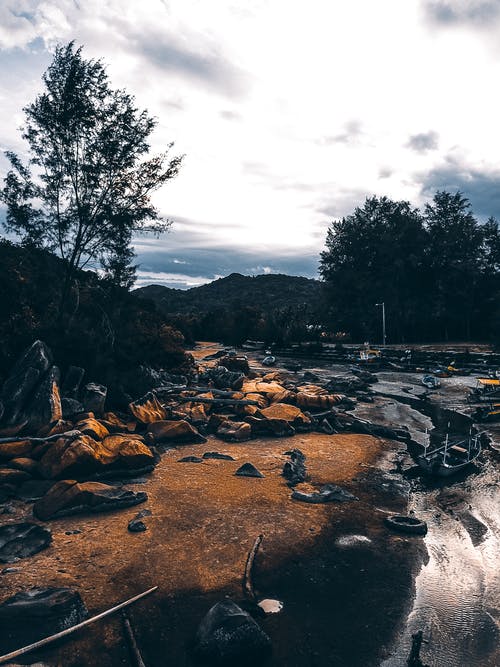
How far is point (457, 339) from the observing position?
189 ft

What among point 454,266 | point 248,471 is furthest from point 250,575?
point 454,266

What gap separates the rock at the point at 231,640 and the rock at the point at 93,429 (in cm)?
802

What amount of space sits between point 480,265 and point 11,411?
61767 millimetres

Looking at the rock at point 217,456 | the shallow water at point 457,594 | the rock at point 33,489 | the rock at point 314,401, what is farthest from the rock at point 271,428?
the rock at point 33,489

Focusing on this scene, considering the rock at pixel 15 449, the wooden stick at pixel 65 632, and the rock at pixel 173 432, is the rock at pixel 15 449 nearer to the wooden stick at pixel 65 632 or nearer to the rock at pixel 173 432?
the rock at pixel 173 432

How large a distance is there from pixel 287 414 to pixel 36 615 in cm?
1389

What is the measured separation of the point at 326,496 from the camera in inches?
450

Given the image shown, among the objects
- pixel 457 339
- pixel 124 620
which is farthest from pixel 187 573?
pixel 457 339

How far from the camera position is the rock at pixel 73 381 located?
51.7 feet

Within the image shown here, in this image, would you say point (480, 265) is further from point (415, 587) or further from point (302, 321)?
point (415, 587)

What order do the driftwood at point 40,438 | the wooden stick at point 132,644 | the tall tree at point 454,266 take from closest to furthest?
the wooden stick at point 132,644 → the driftwood at point 40,438 → the tall tree at point 454,266

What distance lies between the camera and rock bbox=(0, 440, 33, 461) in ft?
38.1

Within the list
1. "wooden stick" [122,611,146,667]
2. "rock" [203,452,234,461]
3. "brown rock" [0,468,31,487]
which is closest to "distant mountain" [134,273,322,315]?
"rock" [203,452,234,461]

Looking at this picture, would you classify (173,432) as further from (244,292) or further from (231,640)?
(244,292)
